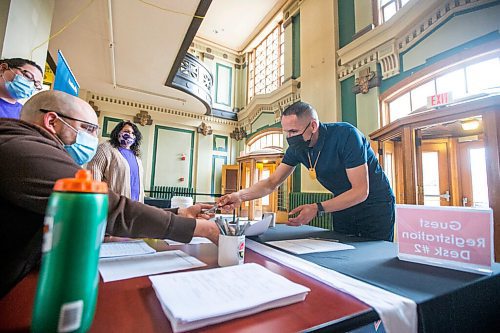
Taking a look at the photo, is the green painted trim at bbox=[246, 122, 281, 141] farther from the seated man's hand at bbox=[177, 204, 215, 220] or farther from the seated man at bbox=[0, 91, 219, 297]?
the seated man at bbox=[0, 91, 219, 297]

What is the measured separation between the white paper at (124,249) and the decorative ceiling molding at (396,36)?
3855 millimetres

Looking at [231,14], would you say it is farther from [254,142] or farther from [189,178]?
[189,178]

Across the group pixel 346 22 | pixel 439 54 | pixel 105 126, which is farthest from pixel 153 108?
pixel 439 54

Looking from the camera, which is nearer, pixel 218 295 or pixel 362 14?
pixel 218 295

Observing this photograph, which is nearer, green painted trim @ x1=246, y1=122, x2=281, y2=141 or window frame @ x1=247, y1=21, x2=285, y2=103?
green painted trim @ x1=246, y1=122, x2=281, y2=141

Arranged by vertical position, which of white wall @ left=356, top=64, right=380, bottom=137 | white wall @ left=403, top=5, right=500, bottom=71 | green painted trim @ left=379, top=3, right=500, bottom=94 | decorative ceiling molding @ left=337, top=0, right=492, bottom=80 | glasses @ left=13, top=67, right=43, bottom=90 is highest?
decorative ceiling molding @ left=337, top=0, right=492, bottom=80

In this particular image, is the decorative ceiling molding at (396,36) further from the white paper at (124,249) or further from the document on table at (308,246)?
the white paper at (124,249)

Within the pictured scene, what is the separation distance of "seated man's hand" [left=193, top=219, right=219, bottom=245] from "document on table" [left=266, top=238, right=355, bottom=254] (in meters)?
0.30

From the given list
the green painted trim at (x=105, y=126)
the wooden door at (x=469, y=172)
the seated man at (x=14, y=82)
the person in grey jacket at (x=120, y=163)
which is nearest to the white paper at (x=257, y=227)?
the person in grey jacket at (x=120, y=163)

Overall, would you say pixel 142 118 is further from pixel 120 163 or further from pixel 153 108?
pixel 120 163

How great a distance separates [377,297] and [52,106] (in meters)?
1.11

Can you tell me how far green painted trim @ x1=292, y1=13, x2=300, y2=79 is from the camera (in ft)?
19.1

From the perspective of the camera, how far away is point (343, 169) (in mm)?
1470

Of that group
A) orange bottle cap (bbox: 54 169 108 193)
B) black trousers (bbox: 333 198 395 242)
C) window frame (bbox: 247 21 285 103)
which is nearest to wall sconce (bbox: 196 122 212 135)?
window frame (bbox: 247 21 285 103)
